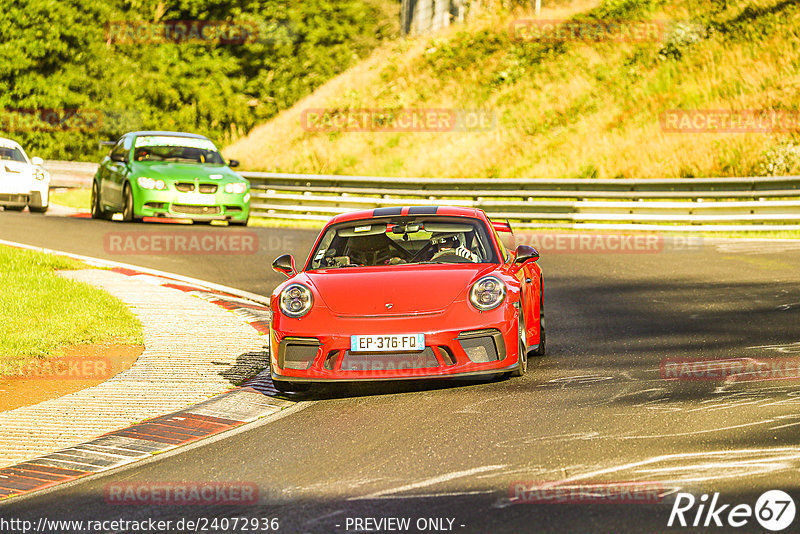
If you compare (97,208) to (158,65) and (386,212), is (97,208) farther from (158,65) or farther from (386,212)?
(158,65)

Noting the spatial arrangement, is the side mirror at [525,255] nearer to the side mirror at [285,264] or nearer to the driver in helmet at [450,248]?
the driver in helmet at [450,248]

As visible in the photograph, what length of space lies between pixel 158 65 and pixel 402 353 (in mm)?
51278

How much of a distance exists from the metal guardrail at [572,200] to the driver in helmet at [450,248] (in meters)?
12.0

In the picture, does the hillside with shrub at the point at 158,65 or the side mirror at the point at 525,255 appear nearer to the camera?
the side mirror at the point at 525,255

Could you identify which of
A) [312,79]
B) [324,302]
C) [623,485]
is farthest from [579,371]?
[312,79]

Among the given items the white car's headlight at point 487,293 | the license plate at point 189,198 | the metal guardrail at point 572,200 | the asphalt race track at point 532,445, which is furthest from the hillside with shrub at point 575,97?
the white car's headlight at point 487,293

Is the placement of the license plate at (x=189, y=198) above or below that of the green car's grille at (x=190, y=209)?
above

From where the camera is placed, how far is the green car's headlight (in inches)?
834

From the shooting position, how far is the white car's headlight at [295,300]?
28.0 feet

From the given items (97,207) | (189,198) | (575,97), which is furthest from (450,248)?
(575,97)

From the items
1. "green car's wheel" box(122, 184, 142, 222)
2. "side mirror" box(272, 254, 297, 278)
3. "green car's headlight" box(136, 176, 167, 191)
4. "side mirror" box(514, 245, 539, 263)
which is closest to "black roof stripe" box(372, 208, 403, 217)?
"side mirror" box(272, 254, 297, 278)

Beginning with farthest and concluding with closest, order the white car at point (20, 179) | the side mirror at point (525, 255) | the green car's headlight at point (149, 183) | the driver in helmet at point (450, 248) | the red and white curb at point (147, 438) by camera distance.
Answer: the white car at point (20, 179), the green car's headlight at point (149, 183), the driver in helmet at point (450, 248), the side mirror at point (525, 255), the red and white curb at point (147, 438)

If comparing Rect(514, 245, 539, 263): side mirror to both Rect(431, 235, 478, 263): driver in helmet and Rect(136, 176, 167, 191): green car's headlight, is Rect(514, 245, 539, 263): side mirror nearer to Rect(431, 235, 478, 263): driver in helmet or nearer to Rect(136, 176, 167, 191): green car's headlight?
Rect(431, 235, 478, 263): driver in helmet

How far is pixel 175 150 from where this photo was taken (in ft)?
74.9
